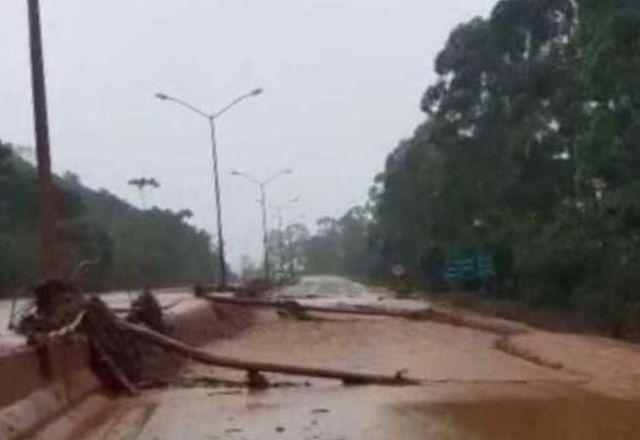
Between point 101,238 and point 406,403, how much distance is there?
51.3 m

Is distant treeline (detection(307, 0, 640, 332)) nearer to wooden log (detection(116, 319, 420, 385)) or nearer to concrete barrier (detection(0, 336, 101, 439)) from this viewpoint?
wooden log (detection(116, 319, 420, 385))

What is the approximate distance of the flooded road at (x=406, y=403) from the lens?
1329 cm

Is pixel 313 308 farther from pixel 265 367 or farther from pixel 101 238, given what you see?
pixel 101 238

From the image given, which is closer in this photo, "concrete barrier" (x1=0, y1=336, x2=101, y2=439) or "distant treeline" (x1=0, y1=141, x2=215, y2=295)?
"concrete barrier" (x1=0, y1=336, x2=101, y2=439)

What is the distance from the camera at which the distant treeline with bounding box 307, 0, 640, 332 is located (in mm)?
34344

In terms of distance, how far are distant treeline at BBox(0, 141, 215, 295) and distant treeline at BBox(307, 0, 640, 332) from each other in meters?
14.4

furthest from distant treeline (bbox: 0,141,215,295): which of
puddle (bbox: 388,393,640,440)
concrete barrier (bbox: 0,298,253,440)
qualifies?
puddle (bbox: 388,393,640,440)

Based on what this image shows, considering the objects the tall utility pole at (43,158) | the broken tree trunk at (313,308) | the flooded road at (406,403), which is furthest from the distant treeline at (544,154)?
the tall utility pole at (43,158)

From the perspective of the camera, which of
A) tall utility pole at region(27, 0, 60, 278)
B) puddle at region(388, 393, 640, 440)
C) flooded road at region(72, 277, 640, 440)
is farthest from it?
tall utility pole at region(27, 0, 60, 278)

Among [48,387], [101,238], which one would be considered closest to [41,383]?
[48,387]

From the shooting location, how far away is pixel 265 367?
17.9 metres

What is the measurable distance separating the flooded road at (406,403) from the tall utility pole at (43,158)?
8.39 ft

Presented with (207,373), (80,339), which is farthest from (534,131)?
(80,339)

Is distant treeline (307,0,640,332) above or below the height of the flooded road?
above
